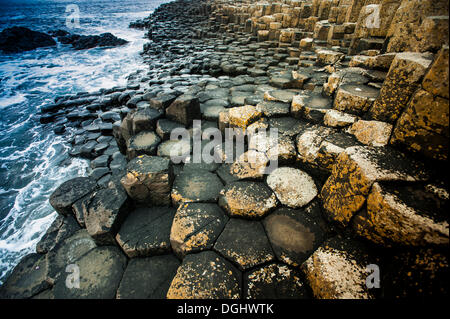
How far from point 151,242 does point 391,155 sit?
208cm

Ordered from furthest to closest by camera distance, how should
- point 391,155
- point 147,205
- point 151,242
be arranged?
point 147,205, point 151,242, point 391,155

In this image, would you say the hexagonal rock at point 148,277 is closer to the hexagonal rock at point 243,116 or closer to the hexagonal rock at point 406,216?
the hexagonal rock at point 406,216

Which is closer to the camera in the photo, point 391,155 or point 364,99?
point 391,155

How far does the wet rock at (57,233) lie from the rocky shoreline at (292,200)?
2 cm

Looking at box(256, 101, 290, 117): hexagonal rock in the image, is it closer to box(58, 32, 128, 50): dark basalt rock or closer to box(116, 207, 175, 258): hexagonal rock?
box(116, 207, 175, 258): hexagonal rock

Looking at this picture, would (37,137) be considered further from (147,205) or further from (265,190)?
(265,190)

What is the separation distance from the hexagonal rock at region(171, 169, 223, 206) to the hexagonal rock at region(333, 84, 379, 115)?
1569mm

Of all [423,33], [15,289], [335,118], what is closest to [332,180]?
[335,118]

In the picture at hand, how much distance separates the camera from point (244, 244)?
1.57 meters

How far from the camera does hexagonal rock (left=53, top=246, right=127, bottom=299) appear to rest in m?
1.59

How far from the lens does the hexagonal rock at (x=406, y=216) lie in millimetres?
972

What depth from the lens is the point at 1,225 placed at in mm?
3209

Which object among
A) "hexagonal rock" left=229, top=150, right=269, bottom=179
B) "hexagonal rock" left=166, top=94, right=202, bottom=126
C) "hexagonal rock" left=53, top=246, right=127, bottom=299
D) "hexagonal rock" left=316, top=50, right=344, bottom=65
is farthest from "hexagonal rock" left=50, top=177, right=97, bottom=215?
"hexagonal rock" left=316, top=50, right=344, bottom=65

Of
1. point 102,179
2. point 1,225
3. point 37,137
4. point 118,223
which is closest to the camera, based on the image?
point 118,223
